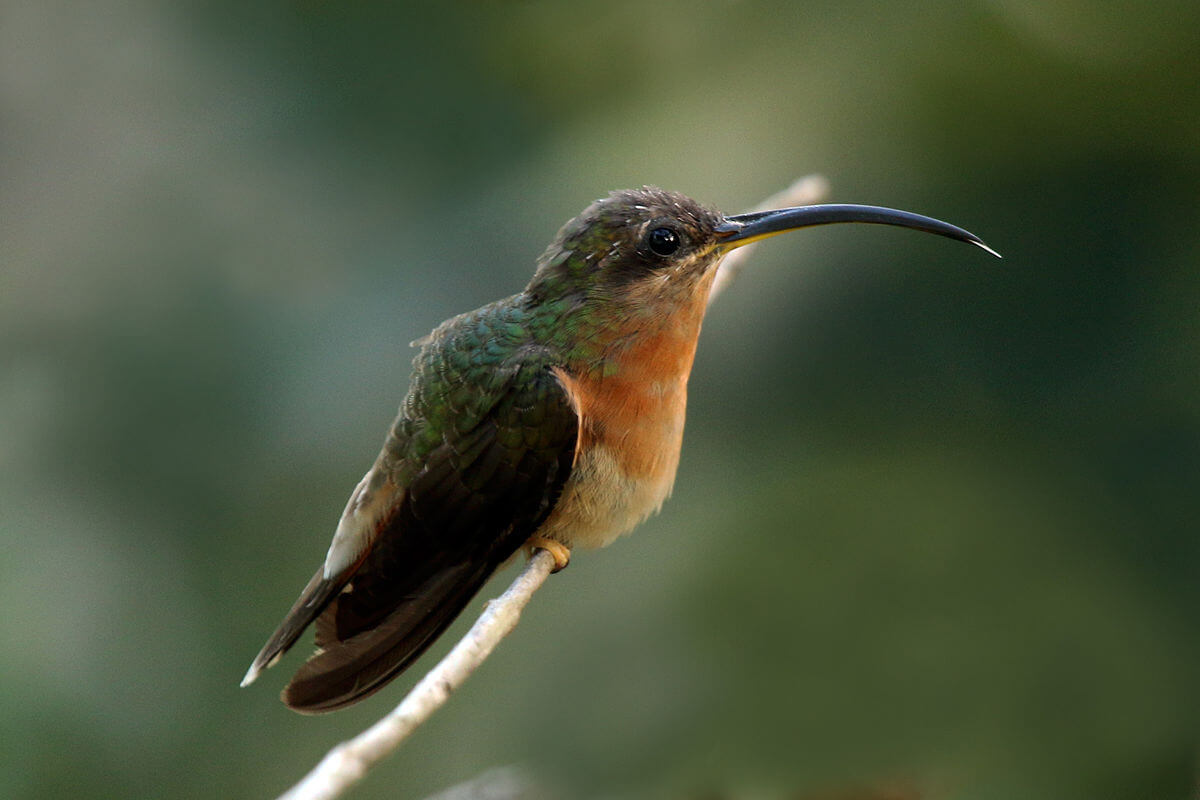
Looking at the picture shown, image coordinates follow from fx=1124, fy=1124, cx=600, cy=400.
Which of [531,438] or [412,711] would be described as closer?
[412,711]

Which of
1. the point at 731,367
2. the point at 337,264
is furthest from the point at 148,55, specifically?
the point at 731,367

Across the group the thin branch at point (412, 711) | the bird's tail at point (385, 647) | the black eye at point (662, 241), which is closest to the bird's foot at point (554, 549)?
the bird's tail at point (385, 647)

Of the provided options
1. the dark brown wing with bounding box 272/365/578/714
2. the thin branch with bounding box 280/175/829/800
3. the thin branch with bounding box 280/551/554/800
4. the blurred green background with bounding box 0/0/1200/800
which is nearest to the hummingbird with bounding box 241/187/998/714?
the dark brown wing with bounding box 272/365/578/714

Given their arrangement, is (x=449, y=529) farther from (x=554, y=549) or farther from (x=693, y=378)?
(x=693, y=378)

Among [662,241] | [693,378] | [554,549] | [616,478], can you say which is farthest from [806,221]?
[693,378]

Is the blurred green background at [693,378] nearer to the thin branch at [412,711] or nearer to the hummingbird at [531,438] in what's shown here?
the hummingbird at [531,438]

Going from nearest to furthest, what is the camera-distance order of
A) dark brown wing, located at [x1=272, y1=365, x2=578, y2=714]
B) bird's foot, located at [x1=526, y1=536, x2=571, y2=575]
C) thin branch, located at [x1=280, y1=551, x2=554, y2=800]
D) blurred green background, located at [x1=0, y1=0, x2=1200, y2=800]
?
thin branch, located at [x1=280, y1=551, x2=554, y2=800] < dark brown wing, located at [x1=272, y1=365, x2=578, y2=714] < bird's foot, located at [x1=526, y1=536, x2=571, y2=575] < blurred green background, located at [x1=0, y1=0, x2=1200, y2=800]

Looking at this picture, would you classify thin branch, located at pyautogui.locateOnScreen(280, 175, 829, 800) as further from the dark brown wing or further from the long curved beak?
the long curved beak

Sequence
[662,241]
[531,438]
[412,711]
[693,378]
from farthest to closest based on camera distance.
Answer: [693,378]
[662,241]
[531,438]
[412,711]
